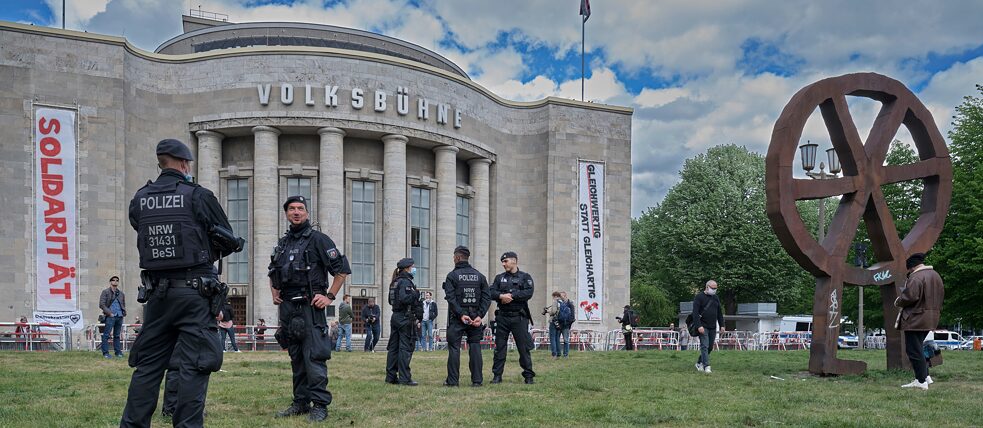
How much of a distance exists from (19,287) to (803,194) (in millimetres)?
28533

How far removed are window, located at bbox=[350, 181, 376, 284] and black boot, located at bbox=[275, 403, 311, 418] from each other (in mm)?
29218

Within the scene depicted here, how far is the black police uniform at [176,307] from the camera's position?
6238 mm

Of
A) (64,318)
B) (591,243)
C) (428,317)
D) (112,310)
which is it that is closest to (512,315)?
(112,310)

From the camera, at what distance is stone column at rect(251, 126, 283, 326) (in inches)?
1388

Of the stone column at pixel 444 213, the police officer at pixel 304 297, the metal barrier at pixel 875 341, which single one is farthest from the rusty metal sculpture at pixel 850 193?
the metal barrier at pixel 875 341

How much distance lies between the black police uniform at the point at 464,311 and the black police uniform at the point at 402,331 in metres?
0.53

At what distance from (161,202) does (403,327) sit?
6.06 metres

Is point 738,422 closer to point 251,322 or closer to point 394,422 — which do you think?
point 394,422

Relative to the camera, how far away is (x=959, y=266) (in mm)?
31734

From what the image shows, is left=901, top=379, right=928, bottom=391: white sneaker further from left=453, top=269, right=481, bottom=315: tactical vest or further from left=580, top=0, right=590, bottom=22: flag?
left=580, top=0, right=590, bottom=22: flag

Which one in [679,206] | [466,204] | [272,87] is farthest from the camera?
[679,206]

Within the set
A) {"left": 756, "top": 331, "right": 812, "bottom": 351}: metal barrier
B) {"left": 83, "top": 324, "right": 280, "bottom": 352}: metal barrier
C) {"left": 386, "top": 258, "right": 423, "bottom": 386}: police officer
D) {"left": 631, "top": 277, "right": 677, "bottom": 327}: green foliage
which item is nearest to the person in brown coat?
{"left": 386, "top": 258, "right": 423, "bottom": 386}: police officer

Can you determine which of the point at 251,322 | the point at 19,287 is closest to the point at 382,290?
the point at 251,322

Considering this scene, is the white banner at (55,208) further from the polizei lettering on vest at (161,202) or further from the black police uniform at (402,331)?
the polizei lettering on vest at (161,202)
